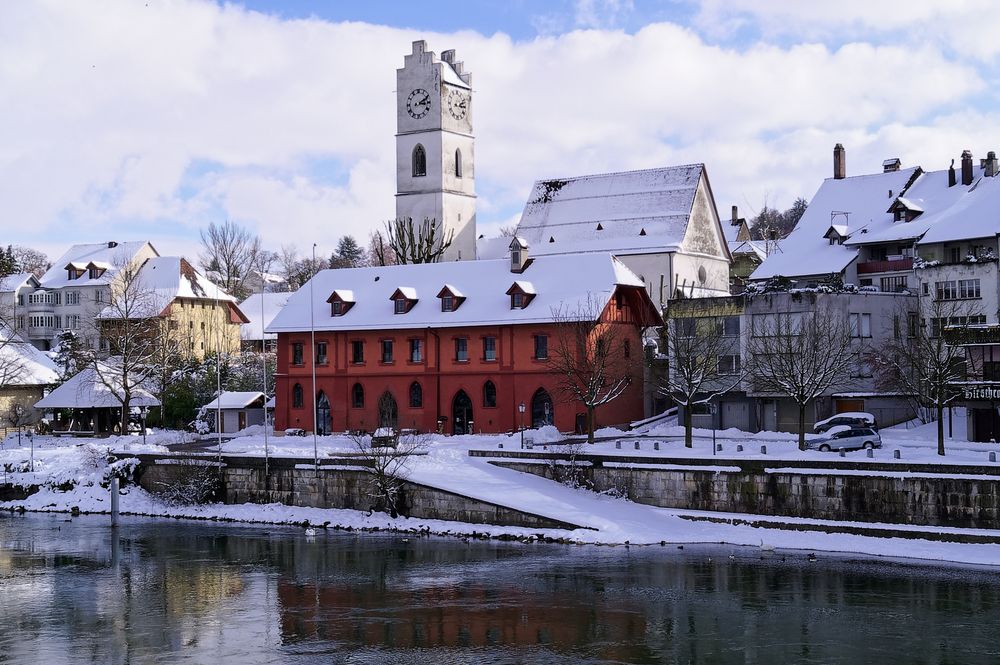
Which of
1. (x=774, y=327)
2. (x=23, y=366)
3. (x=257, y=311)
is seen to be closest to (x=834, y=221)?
(x=774, y=327)

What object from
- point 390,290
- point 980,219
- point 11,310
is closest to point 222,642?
point 390,290

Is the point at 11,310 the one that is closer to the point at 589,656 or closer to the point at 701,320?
the point at 701,320

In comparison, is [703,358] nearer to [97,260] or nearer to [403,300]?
[403,300]

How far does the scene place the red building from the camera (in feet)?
218

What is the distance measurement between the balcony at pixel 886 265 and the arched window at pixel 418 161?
40.8m

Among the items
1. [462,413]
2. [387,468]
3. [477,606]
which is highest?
[462,413]

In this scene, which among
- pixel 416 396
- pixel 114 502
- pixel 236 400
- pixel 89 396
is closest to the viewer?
pixel 114 502

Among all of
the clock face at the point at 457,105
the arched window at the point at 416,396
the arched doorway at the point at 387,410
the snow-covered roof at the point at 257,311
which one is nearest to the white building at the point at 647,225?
the clock face at the point at 457,105

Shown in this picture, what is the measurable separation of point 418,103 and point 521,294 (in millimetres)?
37800

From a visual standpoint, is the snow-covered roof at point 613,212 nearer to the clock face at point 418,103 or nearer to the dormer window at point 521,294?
the dormer window at point 521,294

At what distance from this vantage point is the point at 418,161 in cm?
10075

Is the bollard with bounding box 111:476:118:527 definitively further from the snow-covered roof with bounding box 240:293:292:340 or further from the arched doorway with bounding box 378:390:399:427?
the snow-covered roof with bounding box 240:293:292:340

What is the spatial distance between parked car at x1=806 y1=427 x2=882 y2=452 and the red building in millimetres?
16789

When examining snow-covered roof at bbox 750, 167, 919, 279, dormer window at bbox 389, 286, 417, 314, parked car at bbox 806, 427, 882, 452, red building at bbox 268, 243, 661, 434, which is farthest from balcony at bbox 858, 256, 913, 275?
dormer window at bbox 389, 286, 417, 314
